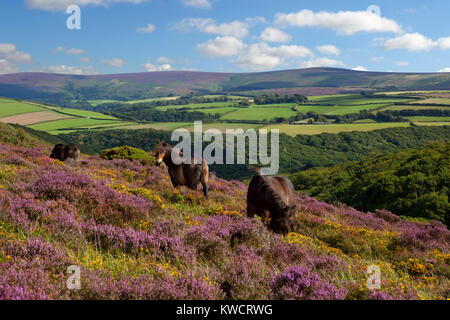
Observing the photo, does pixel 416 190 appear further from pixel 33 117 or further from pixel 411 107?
pixel 33 117

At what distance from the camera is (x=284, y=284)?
12.1ft

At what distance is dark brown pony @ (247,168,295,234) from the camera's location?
665 centimetres

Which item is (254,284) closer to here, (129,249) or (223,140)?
(129,249)

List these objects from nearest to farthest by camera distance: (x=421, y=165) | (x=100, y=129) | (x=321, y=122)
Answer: (x=421, y=165)
(x=100, y=129)
(x=321, y=122)

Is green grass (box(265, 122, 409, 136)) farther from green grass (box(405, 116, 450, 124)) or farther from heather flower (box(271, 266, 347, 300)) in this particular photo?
heather flower (box(271, 266, 347, 300))

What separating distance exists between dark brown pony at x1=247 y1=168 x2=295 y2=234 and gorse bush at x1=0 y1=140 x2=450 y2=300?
1.42 feet

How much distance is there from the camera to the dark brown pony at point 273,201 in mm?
6648

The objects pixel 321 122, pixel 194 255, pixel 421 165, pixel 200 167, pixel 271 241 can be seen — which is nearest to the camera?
pixel 194 255

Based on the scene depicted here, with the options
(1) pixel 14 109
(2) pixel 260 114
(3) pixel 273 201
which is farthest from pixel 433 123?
(1) pixel 14 109

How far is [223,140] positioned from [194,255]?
3856 inches

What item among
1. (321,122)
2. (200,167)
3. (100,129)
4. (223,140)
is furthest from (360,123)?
(200,167)

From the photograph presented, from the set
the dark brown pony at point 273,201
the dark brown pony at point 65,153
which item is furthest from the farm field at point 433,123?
the dark brown pony at point 65,153

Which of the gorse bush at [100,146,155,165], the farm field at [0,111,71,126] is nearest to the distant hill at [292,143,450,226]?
the gorse bush at [100,146,155,165]

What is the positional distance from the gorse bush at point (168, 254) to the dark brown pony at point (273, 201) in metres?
0.43
